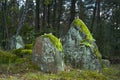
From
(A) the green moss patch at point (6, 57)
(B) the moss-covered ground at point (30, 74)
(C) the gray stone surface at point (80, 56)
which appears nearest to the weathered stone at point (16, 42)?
(A) the green moss patch at point (6, 57)

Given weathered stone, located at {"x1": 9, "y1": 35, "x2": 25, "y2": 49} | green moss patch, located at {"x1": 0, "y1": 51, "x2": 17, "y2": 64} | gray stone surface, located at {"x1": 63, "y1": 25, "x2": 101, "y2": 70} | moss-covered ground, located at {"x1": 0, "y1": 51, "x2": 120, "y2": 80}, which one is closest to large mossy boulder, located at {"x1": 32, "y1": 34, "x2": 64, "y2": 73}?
moss-covered ground, located at {"x1": 0, "y1": 51, "x2": 120, "y2": 80}

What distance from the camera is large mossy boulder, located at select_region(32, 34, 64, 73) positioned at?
11.6 metres

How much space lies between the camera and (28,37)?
23.1 m

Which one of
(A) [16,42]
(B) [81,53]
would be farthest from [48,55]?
(A) [16,42]

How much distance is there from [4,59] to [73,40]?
327 cm

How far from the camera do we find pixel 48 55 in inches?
460

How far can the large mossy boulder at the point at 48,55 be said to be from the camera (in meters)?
11.6

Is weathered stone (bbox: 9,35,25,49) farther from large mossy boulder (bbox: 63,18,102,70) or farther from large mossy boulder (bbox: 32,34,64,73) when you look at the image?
large mossy boulder (bbox: 32,34,64,73)

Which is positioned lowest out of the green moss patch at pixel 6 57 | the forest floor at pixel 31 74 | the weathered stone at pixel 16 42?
the weathered stone at pixel 16 42

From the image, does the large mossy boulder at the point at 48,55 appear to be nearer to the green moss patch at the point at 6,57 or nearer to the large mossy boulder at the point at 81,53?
the green moss patch at the point at 6,57

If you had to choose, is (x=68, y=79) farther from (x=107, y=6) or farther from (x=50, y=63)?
(x=107, y=6)

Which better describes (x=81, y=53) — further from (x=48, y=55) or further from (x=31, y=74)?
(x=31, y=74)

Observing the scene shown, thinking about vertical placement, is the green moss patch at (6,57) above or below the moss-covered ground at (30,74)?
above

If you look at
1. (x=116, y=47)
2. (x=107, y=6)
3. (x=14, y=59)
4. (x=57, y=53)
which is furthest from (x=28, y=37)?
(x=107, y=6)
